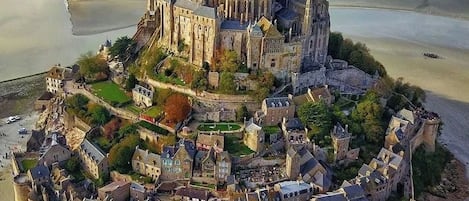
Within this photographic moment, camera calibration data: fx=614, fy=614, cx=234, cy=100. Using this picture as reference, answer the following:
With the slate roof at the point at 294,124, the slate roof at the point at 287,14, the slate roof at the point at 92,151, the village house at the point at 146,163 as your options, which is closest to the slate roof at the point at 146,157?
the village house at the point at 146,163

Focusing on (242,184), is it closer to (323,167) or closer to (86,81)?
(323,167)

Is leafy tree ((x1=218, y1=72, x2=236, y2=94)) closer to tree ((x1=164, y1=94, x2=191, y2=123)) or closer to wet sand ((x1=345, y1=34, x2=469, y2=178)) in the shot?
tree ((x1=164, y1=94, x2=191, y2=123))

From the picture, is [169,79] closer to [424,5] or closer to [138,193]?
[138,193]

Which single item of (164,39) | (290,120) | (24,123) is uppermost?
(164,39)

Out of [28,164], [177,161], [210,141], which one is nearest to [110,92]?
[28,164]

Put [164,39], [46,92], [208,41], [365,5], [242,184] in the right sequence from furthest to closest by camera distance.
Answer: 1. [365,5]
2. [46,92]
3. [164,39]
4. [208,41]
5. [242,184]

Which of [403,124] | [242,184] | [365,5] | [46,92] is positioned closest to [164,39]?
[46,92]

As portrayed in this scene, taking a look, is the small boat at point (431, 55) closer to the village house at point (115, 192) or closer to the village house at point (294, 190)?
the village house at point (294, 190)
